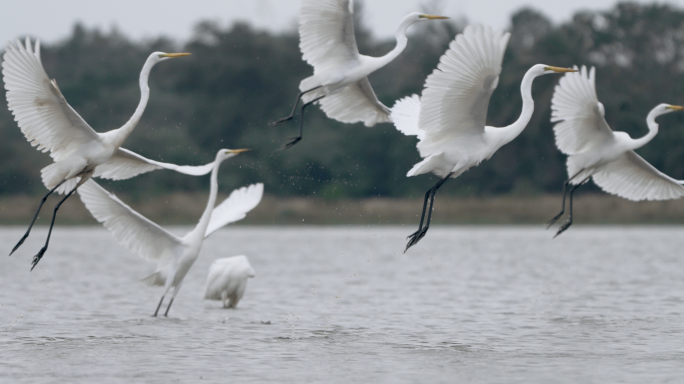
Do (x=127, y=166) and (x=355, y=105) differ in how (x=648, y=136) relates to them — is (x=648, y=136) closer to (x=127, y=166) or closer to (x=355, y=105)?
(x=355, y=105)

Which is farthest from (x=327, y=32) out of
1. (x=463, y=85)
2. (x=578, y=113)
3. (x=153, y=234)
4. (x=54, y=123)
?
(x=153, y=234)

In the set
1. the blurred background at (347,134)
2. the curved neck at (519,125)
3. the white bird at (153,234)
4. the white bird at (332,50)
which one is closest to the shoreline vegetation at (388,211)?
the blurred background at (347,134)

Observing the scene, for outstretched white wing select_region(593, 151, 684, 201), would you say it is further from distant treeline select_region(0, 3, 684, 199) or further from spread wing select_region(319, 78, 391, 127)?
distant treeline select_region(0, 3, 684, 199)

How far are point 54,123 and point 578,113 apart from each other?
6.57 meters

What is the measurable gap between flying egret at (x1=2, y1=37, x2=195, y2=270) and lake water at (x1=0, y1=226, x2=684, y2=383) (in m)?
1.96

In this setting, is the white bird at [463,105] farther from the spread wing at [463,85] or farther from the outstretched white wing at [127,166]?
the outstretched white wing at [127,166]

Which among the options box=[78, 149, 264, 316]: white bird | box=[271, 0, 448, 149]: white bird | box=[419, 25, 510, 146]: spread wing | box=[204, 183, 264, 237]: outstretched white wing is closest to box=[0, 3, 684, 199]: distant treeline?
box=[204, 183, 264, 237]: outstretched white wing

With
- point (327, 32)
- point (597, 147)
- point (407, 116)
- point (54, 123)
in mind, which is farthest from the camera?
point (597, 147)

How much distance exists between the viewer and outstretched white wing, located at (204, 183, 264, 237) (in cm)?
1311

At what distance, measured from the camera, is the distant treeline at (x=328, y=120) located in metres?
35.6

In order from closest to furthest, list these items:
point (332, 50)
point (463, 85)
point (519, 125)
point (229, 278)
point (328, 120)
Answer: point (463, 85)
point (519, 125)
point (332, 50)
point (229, 278)
point (328, 120)

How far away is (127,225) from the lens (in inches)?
495

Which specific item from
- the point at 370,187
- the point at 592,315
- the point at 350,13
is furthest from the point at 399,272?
the point at 370,187

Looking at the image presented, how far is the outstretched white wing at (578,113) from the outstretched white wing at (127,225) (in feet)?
17.7
